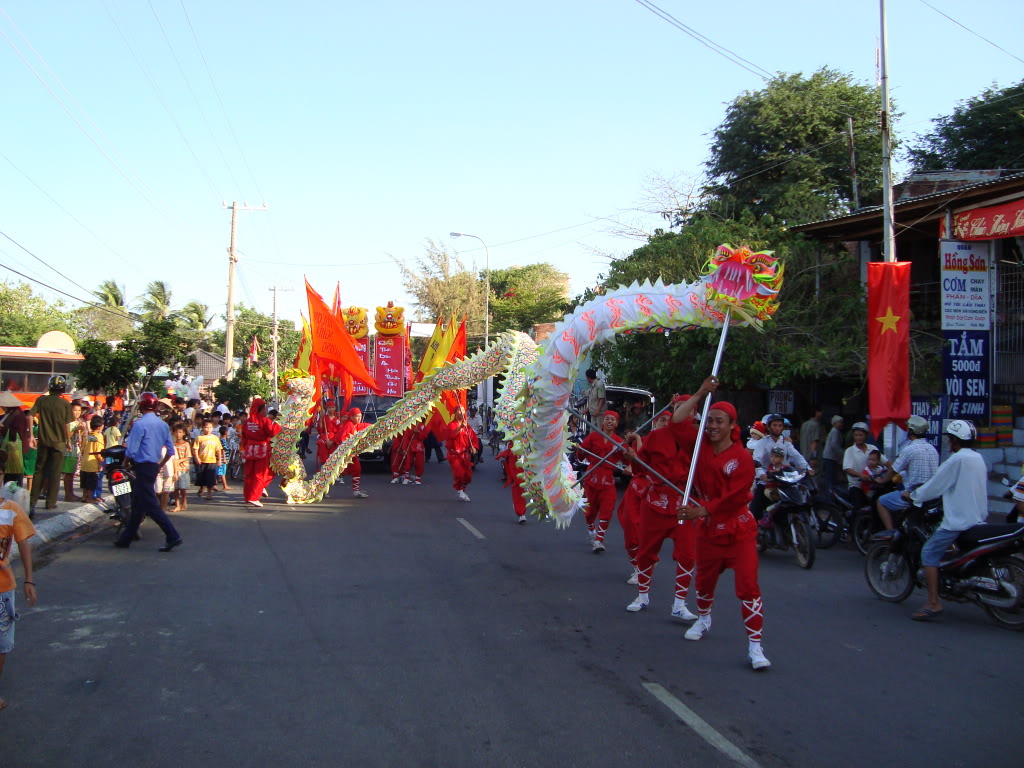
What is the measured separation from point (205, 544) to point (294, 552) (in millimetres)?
1210

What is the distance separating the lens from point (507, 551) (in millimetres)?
9578

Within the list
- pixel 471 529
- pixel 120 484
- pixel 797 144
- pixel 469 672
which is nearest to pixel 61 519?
pixel 120 484

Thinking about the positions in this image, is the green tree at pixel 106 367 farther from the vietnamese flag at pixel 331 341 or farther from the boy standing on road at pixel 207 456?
the vietnamese flag at pixel 331 341

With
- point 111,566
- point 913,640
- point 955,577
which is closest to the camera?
point 913,640

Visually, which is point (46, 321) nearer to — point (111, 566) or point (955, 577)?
point (111, 566)

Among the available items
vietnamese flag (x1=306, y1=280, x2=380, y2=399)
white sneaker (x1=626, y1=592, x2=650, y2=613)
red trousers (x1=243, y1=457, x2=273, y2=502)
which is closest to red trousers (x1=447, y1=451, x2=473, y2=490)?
vietnamese flag (x1=306, y1=280, x2=380, y2=399)

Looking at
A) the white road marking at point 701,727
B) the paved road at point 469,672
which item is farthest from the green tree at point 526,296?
the white road marking at point 701,727

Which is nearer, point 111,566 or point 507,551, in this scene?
point 111,566

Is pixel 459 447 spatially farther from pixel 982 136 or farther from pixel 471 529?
pixel 982 136

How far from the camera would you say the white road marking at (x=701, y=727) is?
155 inches

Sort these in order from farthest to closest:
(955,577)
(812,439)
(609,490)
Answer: (812,439), (609,490), (955,577)

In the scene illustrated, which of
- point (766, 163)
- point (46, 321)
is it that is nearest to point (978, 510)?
point (766, 163)

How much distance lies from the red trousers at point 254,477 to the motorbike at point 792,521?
7.90m

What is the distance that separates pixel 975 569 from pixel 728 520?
8.45ft
